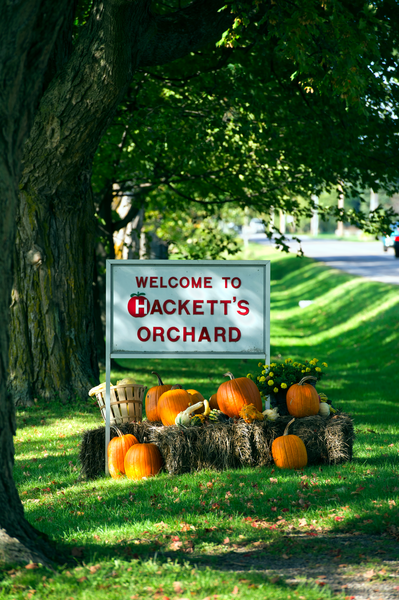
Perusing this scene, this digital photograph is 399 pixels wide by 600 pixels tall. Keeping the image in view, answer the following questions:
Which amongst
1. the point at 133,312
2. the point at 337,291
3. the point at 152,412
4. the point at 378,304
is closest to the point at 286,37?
the point at 133,312

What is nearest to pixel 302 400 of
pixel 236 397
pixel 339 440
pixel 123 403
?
pixel 339 440

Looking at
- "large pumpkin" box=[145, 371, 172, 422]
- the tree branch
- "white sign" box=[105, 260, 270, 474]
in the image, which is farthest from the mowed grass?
the tree branch

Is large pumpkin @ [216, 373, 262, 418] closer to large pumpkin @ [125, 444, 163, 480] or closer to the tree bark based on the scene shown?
large pumpkin @ [125, 444, 163, 480]

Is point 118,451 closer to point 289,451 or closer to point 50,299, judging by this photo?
point 289,451

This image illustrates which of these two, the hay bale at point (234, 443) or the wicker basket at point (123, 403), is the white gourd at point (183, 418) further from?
the wicker basket at point (123, 403)

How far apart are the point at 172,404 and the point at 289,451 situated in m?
1.26

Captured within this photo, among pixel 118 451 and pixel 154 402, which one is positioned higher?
pixel 154 402

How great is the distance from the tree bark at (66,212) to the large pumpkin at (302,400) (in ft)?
14.7

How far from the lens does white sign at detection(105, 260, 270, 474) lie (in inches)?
260

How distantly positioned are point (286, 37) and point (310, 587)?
7519mm

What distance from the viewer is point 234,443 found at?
20.9ft

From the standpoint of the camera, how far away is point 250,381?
6848mm

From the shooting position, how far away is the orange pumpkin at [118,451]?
6.48m

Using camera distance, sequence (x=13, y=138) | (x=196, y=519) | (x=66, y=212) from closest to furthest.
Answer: (x=13, y=138)
(x=196, y=519)
(x=66, y=212)
